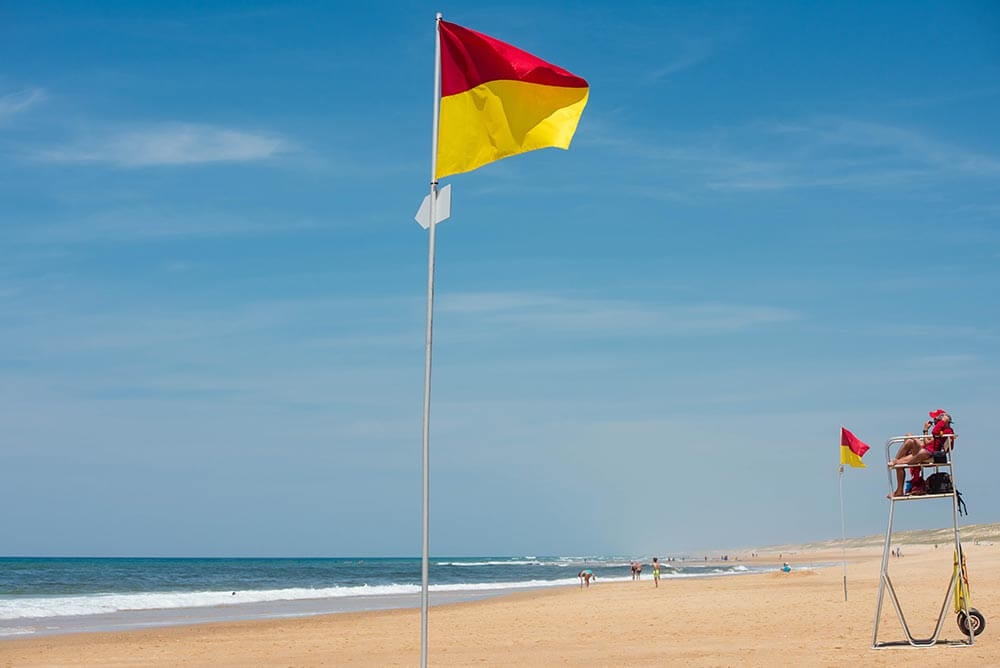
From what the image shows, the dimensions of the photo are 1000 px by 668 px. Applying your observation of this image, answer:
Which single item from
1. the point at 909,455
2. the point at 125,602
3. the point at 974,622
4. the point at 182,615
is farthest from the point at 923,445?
the point at 125,602

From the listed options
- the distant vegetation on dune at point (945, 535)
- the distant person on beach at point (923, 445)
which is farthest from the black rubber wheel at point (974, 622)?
the distant vegetation on dune at point (945, 535)

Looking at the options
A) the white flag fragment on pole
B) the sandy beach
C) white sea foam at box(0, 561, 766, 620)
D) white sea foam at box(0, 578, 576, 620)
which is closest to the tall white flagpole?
→ the white flag fragment on pole

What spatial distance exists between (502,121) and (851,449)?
53.8ft

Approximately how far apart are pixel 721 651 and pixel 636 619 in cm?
792

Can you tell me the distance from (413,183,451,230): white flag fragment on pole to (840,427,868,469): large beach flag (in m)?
16.5

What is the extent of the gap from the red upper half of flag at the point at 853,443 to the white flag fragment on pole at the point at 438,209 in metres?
16.5

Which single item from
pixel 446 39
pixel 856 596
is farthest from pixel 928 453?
pixel 856 596

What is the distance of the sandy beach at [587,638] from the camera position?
1529 cm

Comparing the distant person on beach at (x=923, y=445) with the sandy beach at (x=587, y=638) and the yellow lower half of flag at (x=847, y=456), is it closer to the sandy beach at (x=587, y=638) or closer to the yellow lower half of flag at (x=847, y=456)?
the sandy beach at (x=587, y=638)

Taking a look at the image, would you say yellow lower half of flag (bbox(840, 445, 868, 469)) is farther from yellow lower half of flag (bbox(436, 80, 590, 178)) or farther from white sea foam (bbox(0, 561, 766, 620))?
white sea foam (bbox(0, 561, 766, 620))

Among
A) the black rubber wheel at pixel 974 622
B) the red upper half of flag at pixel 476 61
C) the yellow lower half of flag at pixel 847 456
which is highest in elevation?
the red upper half of flag at pixel 476 61

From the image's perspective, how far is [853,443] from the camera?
22.4 metres

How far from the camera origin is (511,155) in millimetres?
9164

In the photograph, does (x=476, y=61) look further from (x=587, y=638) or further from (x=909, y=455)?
(x=587, y=638)
